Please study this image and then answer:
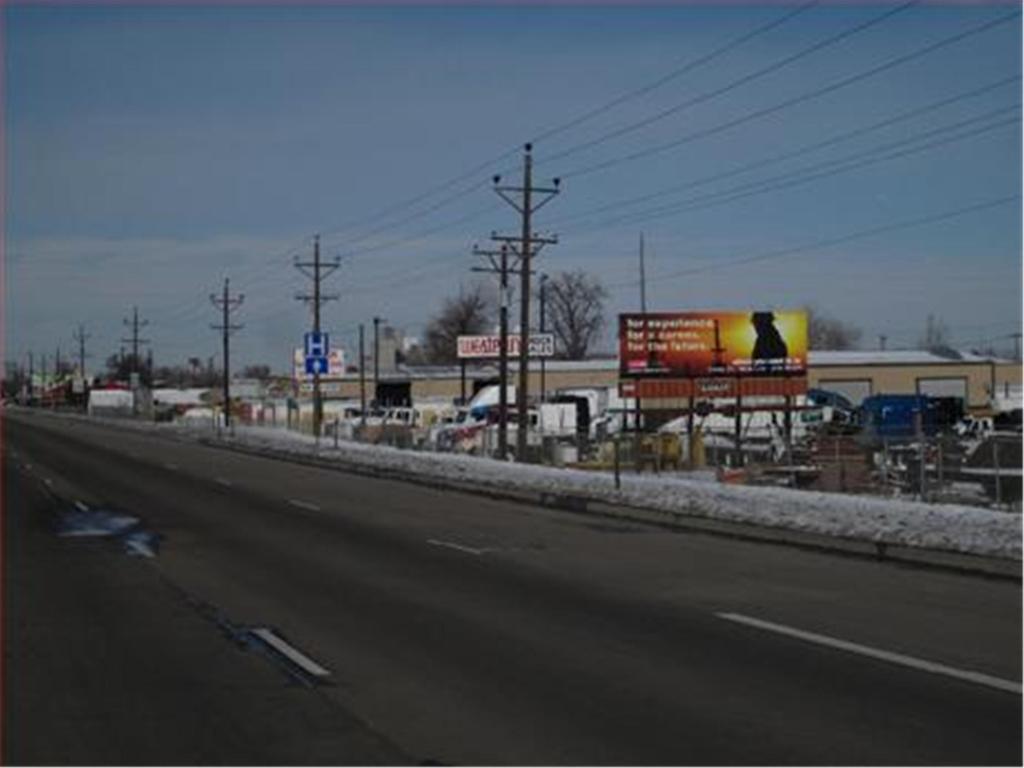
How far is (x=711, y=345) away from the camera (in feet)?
188

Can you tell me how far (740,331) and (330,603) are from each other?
46225 mm

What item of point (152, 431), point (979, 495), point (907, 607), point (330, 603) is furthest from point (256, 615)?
point (152, 431)

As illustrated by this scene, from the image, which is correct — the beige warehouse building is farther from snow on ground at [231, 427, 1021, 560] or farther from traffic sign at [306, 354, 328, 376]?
snow on ground at [231, 427, 1021, 560]

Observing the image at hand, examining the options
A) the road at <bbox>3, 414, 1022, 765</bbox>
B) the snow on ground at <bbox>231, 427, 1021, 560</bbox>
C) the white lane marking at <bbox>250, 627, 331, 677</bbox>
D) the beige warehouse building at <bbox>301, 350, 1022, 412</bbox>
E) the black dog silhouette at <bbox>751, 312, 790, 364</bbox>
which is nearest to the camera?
the road at <bbox>3, 414, 1022, 765</bbox>

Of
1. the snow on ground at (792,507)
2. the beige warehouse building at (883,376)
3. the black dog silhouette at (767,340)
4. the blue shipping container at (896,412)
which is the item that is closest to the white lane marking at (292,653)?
the snow on ground at (792,507)

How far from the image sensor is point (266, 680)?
9555mm

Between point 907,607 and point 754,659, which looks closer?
point 754,659

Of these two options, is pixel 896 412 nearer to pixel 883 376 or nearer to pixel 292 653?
pixel 292 653

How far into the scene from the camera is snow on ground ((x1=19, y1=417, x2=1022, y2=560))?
18172 mm

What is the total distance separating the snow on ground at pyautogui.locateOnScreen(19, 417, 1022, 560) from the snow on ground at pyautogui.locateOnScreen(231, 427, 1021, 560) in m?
0.01

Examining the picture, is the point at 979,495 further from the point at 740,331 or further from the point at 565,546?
the point at 740,331

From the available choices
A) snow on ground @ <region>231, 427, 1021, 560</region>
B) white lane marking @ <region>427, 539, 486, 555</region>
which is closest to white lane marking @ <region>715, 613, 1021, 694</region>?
snow on ground @ <region>231, 427, 1021, 560</region>

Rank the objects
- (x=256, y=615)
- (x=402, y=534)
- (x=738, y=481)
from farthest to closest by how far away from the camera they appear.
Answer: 1. (x=738, y=481)
2. (x=402, y=534)
3. (x=256, y=615)

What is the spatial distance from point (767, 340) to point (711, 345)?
92.9 inches
